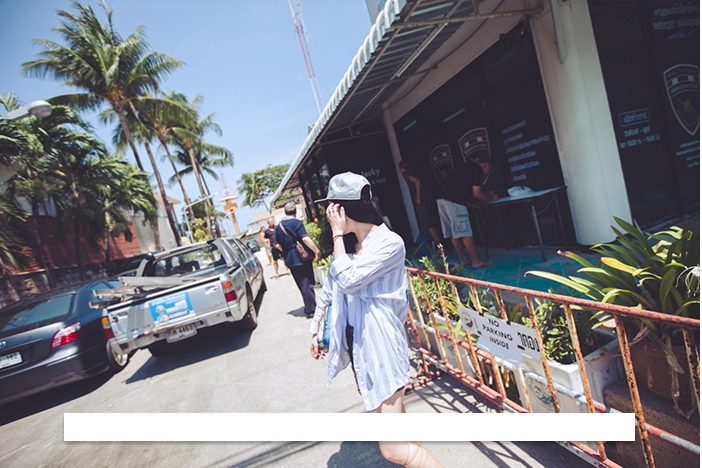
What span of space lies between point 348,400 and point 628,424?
231 centimetres

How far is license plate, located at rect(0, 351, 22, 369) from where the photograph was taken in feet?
15.8

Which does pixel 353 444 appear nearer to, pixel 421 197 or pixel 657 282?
pixel 657 282

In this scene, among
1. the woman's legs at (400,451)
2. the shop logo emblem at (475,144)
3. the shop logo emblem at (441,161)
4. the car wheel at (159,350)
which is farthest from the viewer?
the shop logo emblem at (441,161)

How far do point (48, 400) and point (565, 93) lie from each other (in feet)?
28.2

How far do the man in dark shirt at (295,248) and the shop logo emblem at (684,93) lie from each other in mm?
5825

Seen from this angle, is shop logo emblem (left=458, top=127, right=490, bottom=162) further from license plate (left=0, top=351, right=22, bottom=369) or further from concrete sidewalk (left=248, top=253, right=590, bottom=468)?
license plate (left=0, top=351, right=22, bottom=369)

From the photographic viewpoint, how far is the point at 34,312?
214 inches

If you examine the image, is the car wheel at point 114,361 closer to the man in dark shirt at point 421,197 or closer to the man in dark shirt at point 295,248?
the man in dark shirt at point 295,248

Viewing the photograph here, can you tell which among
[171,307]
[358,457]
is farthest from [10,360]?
[358,457]

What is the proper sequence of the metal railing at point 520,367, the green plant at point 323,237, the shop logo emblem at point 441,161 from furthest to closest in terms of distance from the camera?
the green plant at point 323,237, the shop logo emblem at point 441,161, the metal railing at point 520,367

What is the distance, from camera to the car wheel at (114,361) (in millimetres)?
5793

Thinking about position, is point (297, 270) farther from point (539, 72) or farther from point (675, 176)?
point (675, 176)

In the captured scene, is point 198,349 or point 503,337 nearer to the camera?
point 503,337

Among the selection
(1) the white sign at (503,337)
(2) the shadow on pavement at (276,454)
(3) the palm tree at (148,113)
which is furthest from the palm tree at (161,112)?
(1) the white sign at (503,337)
